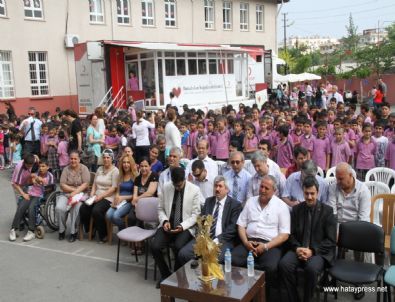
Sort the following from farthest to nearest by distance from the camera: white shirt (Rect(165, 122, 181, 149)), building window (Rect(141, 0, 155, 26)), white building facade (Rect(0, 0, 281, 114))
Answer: building window (Rect(141, 0, 155, 26)) → white building facade (Rect(0, 0, 281, 114)) → white shirt (Rect(165, 122, 181, 149))

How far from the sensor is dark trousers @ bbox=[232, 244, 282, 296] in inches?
180

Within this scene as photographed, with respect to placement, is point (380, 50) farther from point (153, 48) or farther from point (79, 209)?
point (79, 209)

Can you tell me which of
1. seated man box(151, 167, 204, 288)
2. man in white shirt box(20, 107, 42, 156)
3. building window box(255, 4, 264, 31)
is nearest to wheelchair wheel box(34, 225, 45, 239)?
seated man box(151, 167, 204, 288)

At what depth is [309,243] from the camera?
467cm

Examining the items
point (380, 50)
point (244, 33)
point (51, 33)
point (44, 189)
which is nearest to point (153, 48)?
point (51, 33)

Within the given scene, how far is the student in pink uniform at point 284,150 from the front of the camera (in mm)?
7652

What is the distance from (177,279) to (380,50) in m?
33.5

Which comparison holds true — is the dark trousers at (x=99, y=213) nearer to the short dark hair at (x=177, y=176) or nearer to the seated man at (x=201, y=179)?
the seated man at (x=201, y=179)

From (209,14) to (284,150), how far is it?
2240cm

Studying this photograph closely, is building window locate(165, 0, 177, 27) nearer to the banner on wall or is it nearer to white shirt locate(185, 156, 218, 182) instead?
the banner on wall

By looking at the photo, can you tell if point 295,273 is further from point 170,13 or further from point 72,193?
point 170,13

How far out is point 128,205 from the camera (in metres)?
6.61

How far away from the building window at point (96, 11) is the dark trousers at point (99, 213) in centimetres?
1745

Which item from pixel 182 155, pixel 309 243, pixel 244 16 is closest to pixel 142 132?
pixel 182 155
